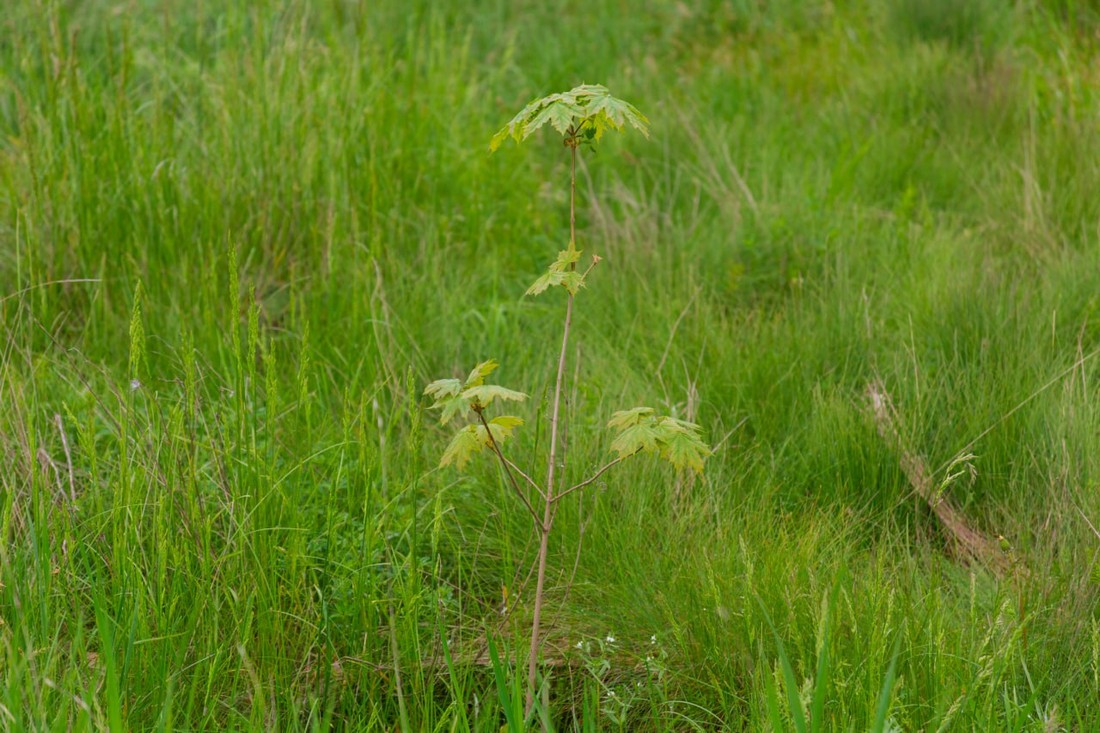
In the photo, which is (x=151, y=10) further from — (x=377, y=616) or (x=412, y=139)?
(x=377, y=616)

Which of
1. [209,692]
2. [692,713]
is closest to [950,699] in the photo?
[692,713]

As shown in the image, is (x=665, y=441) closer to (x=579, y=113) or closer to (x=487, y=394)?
(x=487, y=394)

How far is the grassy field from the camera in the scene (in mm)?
1952

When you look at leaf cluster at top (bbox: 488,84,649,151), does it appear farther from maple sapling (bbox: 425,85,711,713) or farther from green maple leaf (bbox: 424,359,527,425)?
green maple leaf (bbox: 424,359,527,425)

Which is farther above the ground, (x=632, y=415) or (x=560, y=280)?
(x=560, y=280)

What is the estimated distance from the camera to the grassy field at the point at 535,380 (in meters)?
1.95

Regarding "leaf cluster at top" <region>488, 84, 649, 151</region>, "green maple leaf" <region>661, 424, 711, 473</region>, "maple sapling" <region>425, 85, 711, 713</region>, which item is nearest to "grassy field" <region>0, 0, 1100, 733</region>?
"maple sapling" <region>425, 85, 711, 713</region>

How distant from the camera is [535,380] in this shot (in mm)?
2922

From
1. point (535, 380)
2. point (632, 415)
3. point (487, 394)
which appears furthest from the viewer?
point (535, 380)

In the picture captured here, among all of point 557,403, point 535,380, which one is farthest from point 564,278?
point 535,380

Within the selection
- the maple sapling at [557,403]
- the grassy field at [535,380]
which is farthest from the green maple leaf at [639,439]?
the grassy field at [535,380]

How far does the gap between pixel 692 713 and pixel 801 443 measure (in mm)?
907

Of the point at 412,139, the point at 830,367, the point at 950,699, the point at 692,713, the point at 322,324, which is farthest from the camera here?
the point at 412,139

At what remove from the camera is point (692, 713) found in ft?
6.64
